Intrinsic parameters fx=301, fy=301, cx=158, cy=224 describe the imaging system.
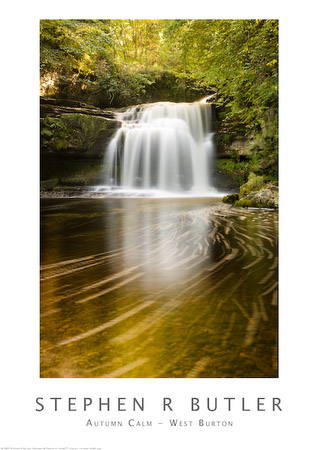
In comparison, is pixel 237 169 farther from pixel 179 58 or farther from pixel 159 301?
pixel 159 301

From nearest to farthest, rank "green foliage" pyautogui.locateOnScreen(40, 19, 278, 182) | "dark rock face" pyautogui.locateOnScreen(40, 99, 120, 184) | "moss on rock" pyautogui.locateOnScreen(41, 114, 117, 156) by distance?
"green foliage" pyautogui.locateOnScreen(40, 19, 278, 182), "dark rock face" pyautogui.locateOnScreen(40, 99, 120, 184), "moss on rock" pyautogui.locateOnScreen(41, 114, 117, 156)

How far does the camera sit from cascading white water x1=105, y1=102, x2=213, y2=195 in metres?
3.70

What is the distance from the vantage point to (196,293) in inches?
44.4

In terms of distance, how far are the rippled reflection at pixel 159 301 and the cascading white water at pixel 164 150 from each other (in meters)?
1.76

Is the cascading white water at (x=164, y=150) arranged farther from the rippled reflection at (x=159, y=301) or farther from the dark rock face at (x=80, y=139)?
the rippled reflection at (x=159, y=301)

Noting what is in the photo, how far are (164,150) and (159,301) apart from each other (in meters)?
3.12

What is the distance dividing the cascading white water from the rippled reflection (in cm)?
176

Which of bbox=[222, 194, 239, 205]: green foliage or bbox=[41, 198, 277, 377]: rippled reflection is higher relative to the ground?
bbox=[222, 194, 239, 205]: green foliage

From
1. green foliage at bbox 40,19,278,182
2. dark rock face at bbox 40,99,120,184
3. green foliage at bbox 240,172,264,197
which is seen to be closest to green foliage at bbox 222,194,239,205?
green foliage at bbox 240,172,264,197

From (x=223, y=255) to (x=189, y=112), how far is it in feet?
9.38

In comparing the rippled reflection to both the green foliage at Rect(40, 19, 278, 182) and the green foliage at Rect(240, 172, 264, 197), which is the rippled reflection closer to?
the green foliage at Rect(40, 19, 278, 182)

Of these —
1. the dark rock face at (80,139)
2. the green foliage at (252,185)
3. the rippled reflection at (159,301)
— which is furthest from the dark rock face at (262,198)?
the dark rock face at (80,139)

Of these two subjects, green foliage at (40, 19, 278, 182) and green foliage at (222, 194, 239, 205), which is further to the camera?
green foliage at (222, 194, 239, 205)
